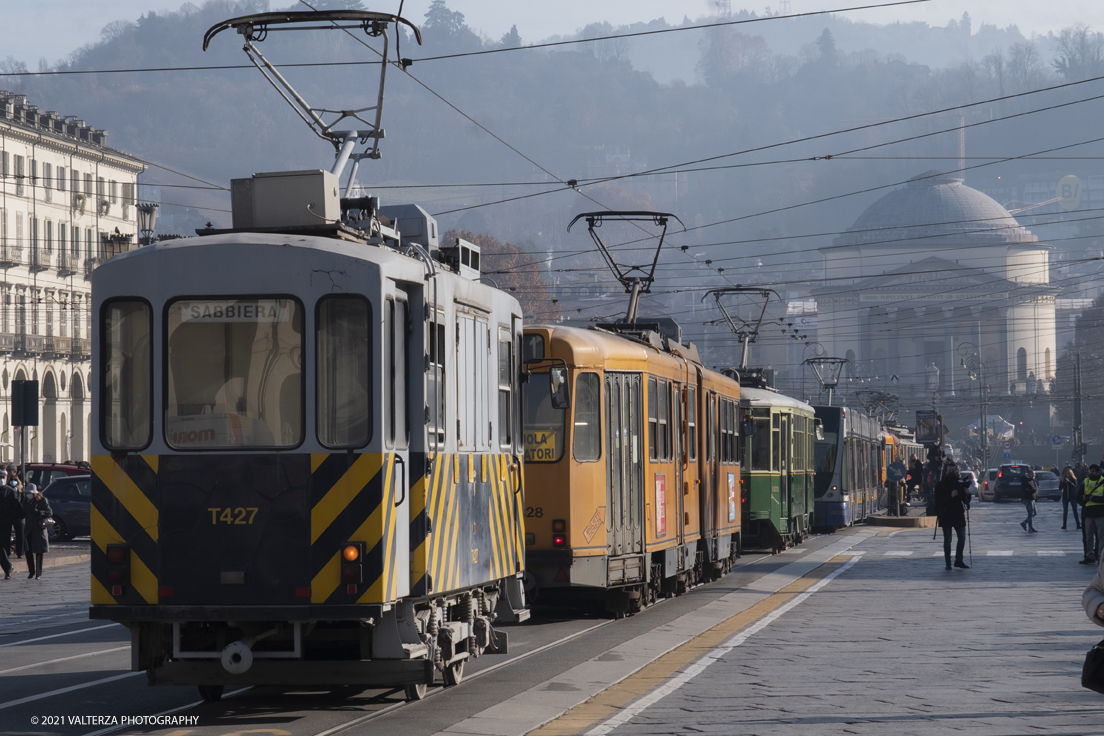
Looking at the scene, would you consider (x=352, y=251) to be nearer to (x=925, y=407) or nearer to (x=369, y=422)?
(x=369, y=422)

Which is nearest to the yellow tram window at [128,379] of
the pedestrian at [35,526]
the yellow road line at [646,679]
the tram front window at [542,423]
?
the yellow road line at [646,679]

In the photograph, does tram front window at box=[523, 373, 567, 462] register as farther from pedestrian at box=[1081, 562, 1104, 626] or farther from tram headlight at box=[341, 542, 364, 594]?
pedestrian at box=[1081, 562, 1104, 626]

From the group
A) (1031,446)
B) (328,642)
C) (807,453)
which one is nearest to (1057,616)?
(328,642)

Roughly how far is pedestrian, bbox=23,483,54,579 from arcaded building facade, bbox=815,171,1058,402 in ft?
324

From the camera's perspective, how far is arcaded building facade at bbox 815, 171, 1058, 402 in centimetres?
12031

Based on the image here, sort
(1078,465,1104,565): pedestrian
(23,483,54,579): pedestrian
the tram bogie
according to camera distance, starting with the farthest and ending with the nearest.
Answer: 1. (23,483,54,579): pedestrian
2. (1078,465,1104,565): pedestrian
3. the tram bogie

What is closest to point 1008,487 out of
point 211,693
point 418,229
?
point 418,229

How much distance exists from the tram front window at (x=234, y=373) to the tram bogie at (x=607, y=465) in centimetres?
425

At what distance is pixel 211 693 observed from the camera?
9.31 meters

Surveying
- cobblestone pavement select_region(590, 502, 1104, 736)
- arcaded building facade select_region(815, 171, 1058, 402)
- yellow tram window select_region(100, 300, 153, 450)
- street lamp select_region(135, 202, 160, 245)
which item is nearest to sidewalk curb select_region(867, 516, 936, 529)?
cobblestone pavement select_region(590, 502, 1104, 736)

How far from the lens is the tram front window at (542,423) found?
1431 centimetres

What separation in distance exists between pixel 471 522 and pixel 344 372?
72.9 inches

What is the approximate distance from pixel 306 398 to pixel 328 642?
1.33 metres

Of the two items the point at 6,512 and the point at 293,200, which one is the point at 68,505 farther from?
the point at 293,200
